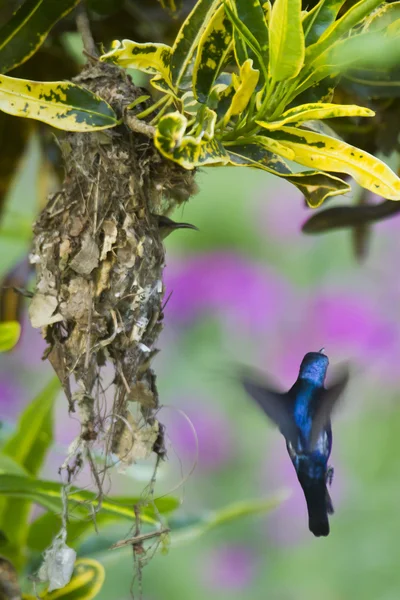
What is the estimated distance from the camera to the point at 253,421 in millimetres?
1553

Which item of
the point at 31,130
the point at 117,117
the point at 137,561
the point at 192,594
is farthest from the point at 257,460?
the point at 117,117

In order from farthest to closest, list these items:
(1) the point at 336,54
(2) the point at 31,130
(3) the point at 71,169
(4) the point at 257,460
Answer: (4) the point at 257,460, (2) the point at 31,130, (3) the point at 71,169, (1) the point at 336,54

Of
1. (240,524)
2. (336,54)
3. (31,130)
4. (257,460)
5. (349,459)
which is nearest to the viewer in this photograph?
(336,54)

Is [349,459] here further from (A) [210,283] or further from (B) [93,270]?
(B) [93,270]

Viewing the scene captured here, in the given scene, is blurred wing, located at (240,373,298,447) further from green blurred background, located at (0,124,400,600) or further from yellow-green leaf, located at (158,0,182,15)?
green blurred background, located at (0,124,400,600)

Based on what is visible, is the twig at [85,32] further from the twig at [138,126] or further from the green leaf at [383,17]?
the green leaf at [383,17]

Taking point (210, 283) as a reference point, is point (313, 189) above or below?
below

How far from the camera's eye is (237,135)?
48 centimetres

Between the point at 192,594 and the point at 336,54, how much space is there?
155 cm

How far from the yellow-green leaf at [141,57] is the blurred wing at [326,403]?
8.8 inches

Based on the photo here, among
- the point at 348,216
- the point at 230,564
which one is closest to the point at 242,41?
the point at 348,216

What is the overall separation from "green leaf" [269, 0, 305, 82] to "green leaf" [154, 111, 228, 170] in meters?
0.06

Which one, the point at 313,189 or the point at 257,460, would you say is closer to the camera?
the point at 313,189

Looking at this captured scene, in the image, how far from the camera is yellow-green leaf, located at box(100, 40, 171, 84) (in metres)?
0.44
